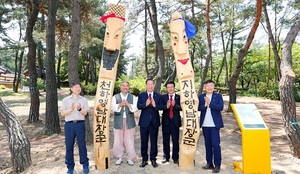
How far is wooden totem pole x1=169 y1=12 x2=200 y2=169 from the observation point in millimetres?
4211

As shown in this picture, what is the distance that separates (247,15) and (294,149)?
34.9 feet

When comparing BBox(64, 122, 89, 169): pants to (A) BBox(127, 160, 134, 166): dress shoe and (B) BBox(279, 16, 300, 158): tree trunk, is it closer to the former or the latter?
(A) BBox(127, 160, 134, 166): dress shoe

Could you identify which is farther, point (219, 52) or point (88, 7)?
point (219, 52)

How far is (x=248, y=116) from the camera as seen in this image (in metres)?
4.23

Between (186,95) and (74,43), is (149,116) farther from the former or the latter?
(74,43)

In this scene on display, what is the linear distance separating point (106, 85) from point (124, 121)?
2.25ft

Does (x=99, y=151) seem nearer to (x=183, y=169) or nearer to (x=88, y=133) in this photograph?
(x=183, y=169)

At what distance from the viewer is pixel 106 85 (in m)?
4.39

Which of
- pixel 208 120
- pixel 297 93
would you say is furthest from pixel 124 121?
pixel 297 93

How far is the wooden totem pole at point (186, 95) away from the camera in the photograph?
421 centimetres

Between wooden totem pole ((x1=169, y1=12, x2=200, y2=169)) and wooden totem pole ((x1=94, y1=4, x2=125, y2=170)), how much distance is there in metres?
1.00

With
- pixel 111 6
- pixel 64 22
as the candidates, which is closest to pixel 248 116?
pixel 111 6

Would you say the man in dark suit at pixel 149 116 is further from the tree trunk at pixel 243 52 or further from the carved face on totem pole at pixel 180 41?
the tree trunk at pixel 243 52

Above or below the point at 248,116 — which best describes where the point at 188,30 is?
above
